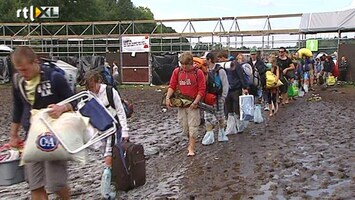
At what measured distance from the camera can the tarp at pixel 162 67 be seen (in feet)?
114

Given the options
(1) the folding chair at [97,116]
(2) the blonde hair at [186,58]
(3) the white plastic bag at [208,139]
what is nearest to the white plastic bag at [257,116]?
(3) the white plastic bag at [208,139]

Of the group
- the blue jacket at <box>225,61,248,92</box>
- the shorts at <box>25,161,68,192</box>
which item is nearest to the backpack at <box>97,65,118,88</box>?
the shorts at <box>25,161,68,192</box>

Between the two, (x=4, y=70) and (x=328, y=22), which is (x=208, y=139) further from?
(x=4, y=70)

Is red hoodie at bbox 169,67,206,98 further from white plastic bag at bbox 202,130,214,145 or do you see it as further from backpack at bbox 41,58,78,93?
backpack at bbox 41,58,78,93

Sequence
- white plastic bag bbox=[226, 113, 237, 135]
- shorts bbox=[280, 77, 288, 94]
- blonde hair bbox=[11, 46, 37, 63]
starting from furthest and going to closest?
shorts bbox=[280, 77, 288, 94] < white plastic bag bbox=[226, 113, 237, 135] < blonde hair bbox=[11, 46, 37, 63]

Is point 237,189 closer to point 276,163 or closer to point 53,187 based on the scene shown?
point 276,163

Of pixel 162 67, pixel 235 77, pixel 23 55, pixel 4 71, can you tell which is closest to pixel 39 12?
pixel 4 71

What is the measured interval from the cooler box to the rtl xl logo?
192ft

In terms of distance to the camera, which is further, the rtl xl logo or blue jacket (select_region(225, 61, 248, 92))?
the rtl xl logo

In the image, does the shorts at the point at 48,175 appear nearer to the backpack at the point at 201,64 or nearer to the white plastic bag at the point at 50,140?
the white plastic bag at the point at 50,140

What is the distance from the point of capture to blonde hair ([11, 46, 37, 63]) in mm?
5062

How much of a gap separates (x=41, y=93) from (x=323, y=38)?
103 ft

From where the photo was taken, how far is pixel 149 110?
775 inches

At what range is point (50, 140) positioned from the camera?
490 cm
